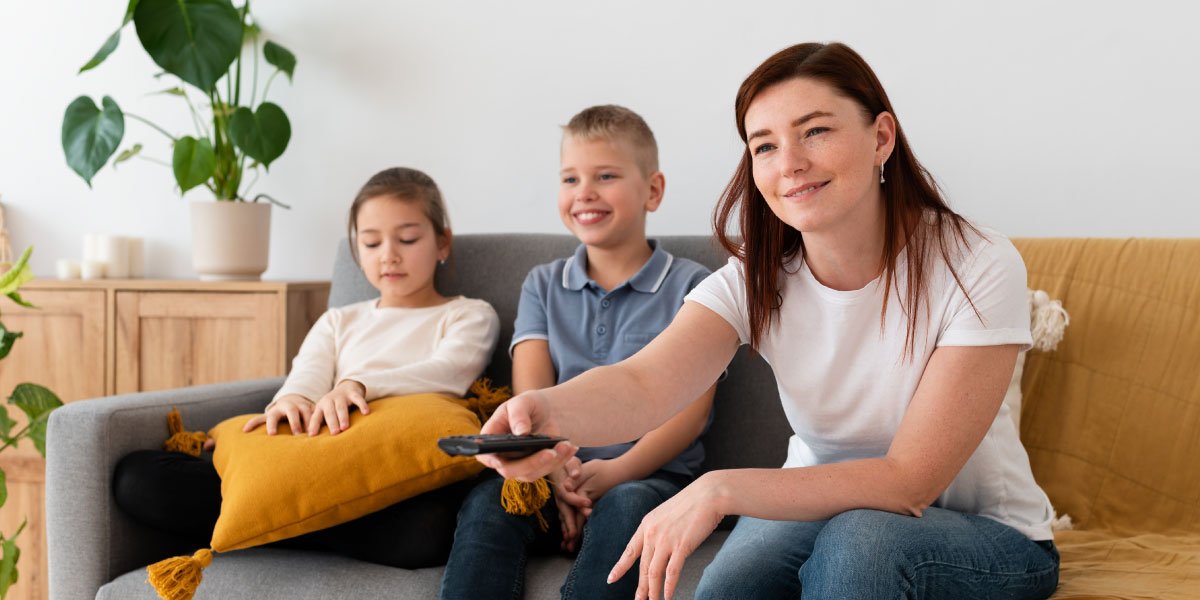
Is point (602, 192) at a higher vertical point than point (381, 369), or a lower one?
higher

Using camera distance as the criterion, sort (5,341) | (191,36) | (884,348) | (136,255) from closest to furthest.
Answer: (884,348)
(5,341)
(191,36)
(136,255)

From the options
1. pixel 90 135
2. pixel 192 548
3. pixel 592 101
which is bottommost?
pixel 192 548

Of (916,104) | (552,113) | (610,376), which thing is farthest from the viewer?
(552,113)

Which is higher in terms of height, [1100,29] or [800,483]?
[1100,29]

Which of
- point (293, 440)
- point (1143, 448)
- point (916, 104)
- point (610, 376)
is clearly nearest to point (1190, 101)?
point (916, 104)

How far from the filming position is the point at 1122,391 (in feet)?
5.33

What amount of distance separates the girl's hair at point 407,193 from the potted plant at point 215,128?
1.77 feet

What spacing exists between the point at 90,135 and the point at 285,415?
1.10 m

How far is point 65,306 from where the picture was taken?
2293 mm

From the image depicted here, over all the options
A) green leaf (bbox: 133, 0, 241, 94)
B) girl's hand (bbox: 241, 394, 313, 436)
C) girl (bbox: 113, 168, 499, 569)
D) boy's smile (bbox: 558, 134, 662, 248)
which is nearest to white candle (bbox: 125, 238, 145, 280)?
green leaf (bbox: 133, 0, 241, 94)

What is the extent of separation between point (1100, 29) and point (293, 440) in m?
1.75

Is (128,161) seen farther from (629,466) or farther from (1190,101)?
(1190,101)

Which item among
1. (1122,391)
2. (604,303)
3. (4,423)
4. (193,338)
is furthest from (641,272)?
(4,423)

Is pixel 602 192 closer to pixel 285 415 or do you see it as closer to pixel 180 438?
pixel 285 415
